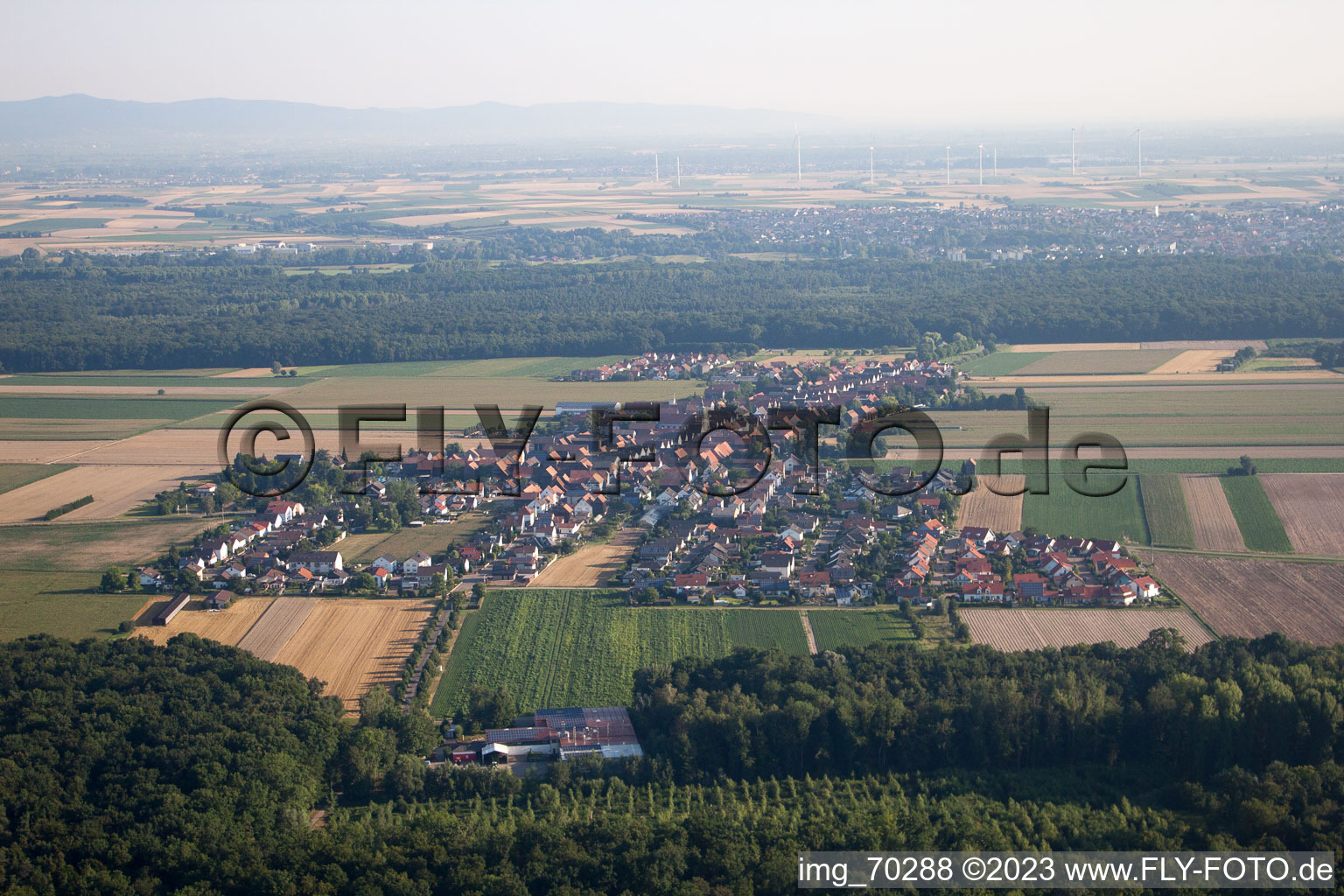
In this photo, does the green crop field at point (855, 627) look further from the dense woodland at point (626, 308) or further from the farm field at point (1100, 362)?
the dense woodland at point (626, 308)

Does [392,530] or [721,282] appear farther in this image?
[721,282]

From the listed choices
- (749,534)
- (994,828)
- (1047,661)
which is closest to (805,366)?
(749,534)

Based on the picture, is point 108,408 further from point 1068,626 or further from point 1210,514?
point 1210,514

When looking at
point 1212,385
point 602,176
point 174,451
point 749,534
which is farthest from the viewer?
point 602,176

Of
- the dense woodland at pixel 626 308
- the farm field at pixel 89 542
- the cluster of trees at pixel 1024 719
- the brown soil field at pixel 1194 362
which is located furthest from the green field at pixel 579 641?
the dense woodland at pixel 626 308

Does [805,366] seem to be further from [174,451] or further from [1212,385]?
[174,451]

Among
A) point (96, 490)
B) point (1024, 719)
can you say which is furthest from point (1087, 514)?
point (96, 490)

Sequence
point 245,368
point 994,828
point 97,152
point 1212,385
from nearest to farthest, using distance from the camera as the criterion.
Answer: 1. point 994,828
2. point 1212,385
3. point 245,368
4. point 97,152

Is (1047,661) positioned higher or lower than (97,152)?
lower
